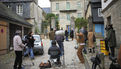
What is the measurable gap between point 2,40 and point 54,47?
648 centimetres

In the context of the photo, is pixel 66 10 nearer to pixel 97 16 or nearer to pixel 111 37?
pixel 97 16

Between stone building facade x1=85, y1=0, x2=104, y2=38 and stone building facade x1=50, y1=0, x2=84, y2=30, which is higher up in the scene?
stone building facade x1=50, y1=0, x2=84, y2=30

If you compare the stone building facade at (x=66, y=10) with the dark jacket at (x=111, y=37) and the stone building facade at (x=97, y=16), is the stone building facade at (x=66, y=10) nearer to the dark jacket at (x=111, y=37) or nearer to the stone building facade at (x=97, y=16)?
the stone building facade at (x=97, y=16)

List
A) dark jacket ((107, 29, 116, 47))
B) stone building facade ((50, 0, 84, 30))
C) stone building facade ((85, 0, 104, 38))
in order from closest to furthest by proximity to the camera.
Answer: dark jacket ((107, 29, 116, 47)), stone building facade ((85, 0, 104, 38)), stone building facade ((50, 0, 84, 30))

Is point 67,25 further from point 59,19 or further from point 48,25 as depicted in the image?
point 48,25

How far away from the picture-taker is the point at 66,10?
104ft

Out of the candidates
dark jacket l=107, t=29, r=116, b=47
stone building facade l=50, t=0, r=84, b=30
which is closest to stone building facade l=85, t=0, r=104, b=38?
stone building facade l=50, t=0, r=84, b=30

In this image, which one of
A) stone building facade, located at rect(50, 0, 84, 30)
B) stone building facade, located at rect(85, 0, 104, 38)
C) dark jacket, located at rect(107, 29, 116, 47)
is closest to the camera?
dark jacket, located at rect(107, 29, 116, 47)

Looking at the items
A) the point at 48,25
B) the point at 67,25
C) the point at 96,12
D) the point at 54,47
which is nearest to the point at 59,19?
the point at 67,25

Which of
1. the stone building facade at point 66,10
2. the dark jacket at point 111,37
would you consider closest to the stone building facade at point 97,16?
the stone building facade at point 66,10

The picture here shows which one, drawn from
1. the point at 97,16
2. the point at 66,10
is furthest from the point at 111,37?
the point at 66,10

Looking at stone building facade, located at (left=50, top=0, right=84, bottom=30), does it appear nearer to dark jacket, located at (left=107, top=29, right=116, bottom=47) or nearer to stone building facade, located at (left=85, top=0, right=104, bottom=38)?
stone building facade, located at (left=85, top=0, right=104, bottom=38)

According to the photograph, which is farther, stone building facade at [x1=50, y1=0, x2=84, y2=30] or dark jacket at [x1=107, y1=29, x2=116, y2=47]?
stone building facade at [x1=50, y1=0, x2=84, y2=30]

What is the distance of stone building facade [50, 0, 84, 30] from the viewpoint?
103 ft
